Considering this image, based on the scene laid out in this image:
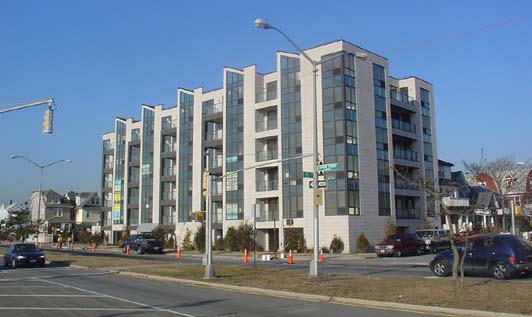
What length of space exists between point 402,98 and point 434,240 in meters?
21.8

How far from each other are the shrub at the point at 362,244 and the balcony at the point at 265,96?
17.5 m

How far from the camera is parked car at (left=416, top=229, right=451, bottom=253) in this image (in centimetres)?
4209

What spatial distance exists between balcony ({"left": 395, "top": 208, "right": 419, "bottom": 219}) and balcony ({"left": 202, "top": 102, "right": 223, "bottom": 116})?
23798 millimetres

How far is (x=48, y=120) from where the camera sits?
70.5 ft

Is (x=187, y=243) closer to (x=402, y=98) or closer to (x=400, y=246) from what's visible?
(x=402, y=98)

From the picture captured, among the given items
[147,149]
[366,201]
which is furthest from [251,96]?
[147,149]

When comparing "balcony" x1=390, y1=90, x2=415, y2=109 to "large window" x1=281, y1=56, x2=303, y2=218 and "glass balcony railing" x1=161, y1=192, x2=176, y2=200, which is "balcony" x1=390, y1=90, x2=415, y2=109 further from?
"glass balcony railing" x1=161, y1=192, x2=176, y2=200

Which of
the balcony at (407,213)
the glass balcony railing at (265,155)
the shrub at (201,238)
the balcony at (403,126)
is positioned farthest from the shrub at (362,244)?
the shrub at (201,238)

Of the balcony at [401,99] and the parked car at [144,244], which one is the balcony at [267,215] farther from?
the balcony at [401,99]

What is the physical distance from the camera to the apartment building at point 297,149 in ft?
162

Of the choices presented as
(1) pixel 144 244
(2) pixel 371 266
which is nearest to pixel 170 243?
(1) pixel 144 244

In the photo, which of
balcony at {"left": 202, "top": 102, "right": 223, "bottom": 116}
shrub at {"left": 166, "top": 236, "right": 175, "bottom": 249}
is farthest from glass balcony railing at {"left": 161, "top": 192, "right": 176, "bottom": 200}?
balcony at {"left": 202, "top": 102, "right": 223, "bottom": 116}

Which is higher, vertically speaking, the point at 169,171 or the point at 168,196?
the point at 169,171

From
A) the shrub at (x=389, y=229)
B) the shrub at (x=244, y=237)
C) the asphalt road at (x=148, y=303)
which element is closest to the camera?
the asphalt road at (x=148, y=303)
